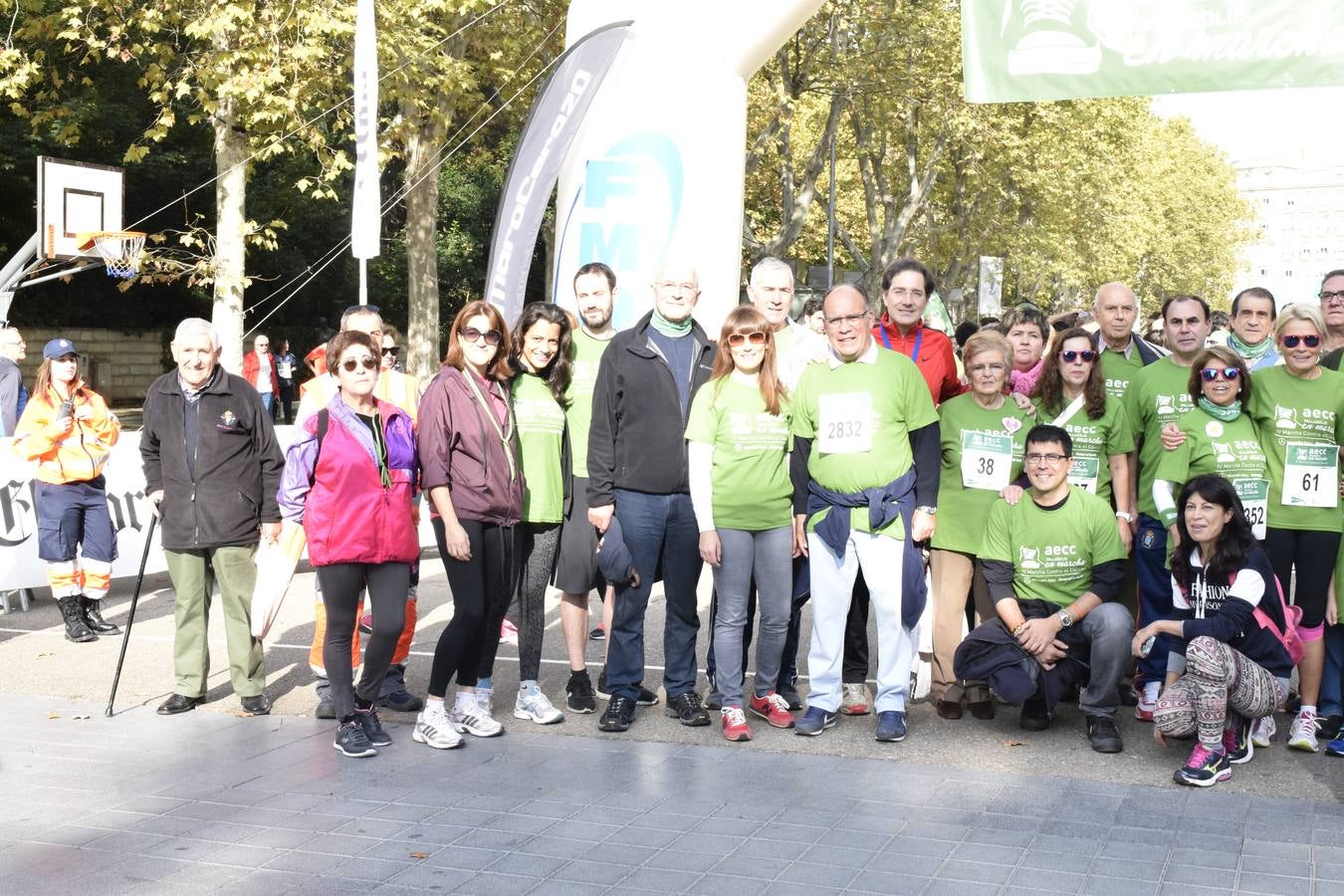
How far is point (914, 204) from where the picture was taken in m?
36.2

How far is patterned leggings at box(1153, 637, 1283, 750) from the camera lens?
19.3 feet

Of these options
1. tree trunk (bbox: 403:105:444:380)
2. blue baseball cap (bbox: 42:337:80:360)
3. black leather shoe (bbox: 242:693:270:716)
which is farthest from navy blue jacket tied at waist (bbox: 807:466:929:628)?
tree trunk (bbox: 403:105:444:380)

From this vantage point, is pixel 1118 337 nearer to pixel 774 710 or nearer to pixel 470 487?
pixel 774 710

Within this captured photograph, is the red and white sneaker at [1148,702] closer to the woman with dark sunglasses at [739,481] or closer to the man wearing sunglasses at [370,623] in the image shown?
the woman with dark sunglasses at [739,481]

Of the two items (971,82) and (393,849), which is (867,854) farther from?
(971,82)

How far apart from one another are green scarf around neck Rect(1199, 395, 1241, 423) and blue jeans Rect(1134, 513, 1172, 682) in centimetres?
52

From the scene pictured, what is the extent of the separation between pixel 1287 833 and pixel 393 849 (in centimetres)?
301

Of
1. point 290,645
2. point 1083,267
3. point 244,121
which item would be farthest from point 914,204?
point 290,645

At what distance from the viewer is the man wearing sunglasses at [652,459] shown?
6605 mm

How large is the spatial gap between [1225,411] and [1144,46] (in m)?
1.74

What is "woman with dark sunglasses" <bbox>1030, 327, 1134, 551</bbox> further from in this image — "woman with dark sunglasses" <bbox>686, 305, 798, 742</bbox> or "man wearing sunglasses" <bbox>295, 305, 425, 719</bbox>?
"man wearing sunglasses" <bbox>295, 305, 425, 719</bbox>

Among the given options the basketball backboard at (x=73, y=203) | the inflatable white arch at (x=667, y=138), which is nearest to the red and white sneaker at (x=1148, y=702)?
the inflatable white arch at (x=667, y=138)

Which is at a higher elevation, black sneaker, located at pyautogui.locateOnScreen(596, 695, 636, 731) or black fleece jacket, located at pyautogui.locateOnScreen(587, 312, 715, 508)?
black fleece jacket, located at pyautogui.locateOnScreen(587, 312, 715, 508)

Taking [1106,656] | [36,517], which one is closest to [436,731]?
[1106,656]
